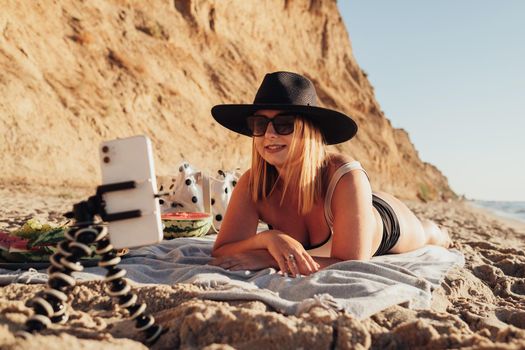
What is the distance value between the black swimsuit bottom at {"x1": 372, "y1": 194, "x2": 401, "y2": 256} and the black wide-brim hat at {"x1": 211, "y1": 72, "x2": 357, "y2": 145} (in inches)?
29.6

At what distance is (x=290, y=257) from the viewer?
2441 mm

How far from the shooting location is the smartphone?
1404 mm

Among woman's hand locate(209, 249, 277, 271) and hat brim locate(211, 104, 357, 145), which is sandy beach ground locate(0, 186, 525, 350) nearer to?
woman's hand locate(209, 249, 277, 271)

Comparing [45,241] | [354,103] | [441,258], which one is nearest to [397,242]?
[441,258]

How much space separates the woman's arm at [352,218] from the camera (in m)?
2.46

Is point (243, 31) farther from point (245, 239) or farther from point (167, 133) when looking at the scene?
point (245, 239)

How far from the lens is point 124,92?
1192cm

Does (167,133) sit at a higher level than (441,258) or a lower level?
higher

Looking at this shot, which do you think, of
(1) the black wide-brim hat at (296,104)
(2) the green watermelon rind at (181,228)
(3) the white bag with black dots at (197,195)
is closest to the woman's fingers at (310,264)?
(1) the black wide-brim hat at (296,104)

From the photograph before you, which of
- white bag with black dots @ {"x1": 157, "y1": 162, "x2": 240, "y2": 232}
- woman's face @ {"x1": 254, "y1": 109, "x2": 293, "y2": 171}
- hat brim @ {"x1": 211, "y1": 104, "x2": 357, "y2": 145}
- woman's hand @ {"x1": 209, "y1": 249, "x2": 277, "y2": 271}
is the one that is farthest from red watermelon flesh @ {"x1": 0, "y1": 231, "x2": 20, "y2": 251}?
white bag with black dots @ {"x1": 157, "y1": 162, "x2": 240, "y2": 232}

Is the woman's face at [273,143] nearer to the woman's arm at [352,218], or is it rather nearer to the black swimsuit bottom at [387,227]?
the woman's arm at [352,218]

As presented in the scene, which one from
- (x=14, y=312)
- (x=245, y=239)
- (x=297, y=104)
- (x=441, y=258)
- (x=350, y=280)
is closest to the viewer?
(x=14, y=312)

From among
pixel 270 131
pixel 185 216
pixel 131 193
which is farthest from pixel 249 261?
pixel 185 216

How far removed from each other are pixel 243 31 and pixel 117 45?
6131 mm
